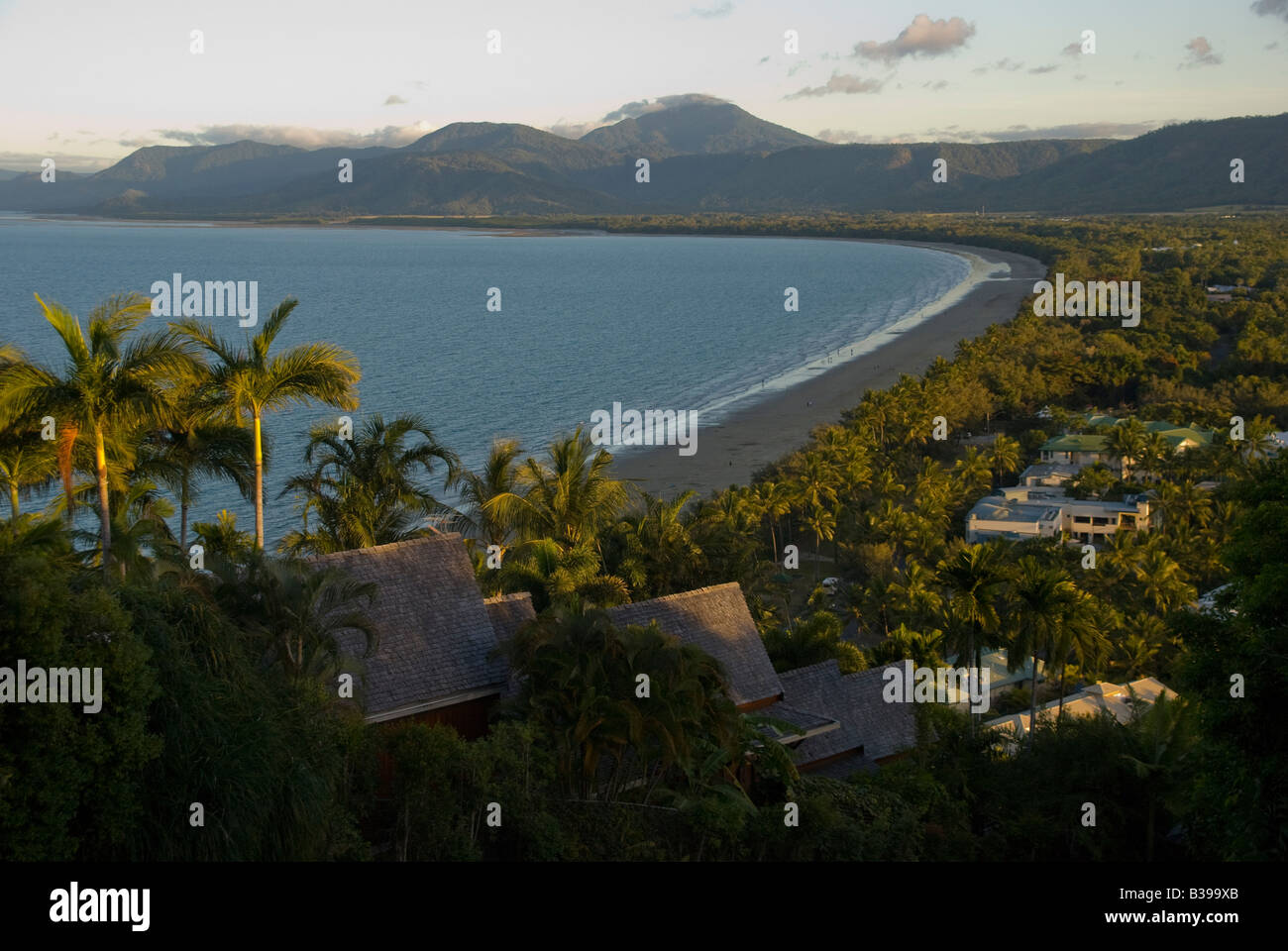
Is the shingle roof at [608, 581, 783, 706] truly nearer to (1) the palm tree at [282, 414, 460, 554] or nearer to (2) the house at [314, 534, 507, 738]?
(2) the house at [314, 534, 507, 738]

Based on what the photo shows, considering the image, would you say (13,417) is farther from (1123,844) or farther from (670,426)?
(670,426)

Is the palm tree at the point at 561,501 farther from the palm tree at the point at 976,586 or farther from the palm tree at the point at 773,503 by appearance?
the palm tree at the point at 773,503

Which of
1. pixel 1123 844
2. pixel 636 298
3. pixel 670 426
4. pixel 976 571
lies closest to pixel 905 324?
pixel 636 298

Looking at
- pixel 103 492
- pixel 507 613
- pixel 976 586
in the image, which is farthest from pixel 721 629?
pixel 103 492

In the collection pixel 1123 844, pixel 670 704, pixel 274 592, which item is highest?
pixel 274 592

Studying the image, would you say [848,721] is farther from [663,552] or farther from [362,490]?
[362,490]

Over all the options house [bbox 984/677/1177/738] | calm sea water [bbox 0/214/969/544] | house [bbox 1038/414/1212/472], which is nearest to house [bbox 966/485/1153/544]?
house [bbox 1038/414/1212/472]
